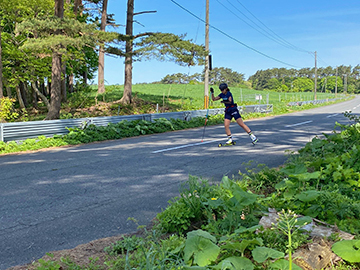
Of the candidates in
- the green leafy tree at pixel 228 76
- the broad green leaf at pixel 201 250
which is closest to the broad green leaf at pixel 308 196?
the broad green leaf at pixel 201 250

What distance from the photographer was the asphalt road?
3.85 meters

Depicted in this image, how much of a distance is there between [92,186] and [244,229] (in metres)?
3.70

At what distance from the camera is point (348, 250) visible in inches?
102

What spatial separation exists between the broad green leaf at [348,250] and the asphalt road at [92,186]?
2.34m

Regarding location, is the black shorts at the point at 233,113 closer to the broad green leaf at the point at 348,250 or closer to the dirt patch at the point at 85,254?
the dirt patch at the point at 85,254

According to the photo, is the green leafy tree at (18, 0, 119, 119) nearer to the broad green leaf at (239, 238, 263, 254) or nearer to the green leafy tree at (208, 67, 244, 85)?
the broad green leaf at (239, 238, 263, 254)

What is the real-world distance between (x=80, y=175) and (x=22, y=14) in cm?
2416

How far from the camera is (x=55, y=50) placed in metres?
16.5

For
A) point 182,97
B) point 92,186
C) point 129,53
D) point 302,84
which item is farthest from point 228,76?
point 92,186

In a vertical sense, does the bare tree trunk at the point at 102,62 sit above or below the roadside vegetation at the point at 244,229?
above

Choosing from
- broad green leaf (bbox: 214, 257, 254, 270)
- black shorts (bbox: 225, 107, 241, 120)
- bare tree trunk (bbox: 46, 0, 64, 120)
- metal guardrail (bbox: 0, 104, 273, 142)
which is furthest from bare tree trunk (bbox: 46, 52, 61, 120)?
broad green leaf (bbox: 214, 257, 254, 270)

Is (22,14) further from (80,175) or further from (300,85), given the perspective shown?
(300,85)

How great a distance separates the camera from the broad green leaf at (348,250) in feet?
8.22

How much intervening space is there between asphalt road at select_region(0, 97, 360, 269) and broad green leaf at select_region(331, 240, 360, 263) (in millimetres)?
2337
